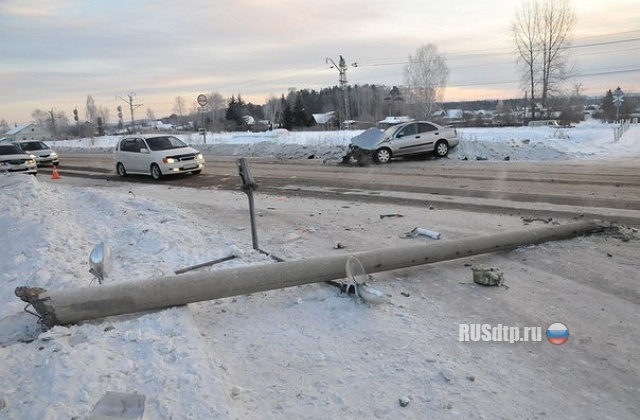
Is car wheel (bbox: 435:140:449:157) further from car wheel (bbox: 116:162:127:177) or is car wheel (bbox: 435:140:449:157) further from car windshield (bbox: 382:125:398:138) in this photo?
car wheel (bbox: 116:162:127:177)

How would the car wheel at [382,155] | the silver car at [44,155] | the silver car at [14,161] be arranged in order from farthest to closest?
the silver car at [44,155], the silver car at [14,161], the car wheel at [382,155]

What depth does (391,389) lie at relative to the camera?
349cm

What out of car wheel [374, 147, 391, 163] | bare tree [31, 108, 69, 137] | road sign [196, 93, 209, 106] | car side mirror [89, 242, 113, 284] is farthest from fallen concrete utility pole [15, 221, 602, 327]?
bare tree [31, 108, 69, 137]

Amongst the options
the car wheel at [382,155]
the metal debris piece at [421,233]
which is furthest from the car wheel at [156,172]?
the metal debris piece at [421,233]

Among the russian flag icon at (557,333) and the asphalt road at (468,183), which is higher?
the asphalt road at (468,183)

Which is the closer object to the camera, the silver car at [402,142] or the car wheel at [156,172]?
the car wheel at [156,172]

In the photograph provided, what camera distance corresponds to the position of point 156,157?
1778cm

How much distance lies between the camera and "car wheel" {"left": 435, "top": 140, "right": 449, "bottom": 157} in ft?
66.1

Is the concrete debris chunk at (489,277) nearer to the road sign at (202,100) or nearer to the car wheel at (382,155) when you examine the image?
the car wheel at (382,155)

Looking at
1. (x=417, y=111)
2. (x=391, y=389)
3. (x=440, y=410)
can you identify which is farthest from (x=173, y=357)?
(x=417, y=111)

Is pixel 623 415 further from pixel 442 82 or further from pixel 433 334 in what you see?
pixel 442 82

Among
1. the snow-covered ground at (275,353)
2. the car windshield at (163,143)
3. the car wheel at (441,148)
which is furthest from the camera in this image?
the car wheel at (441,148)

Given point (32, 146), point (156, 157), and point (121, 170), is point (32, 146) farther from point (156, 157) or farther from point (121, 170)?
point (156, 157)

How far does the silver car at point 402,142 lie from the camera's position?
63.3 feet
